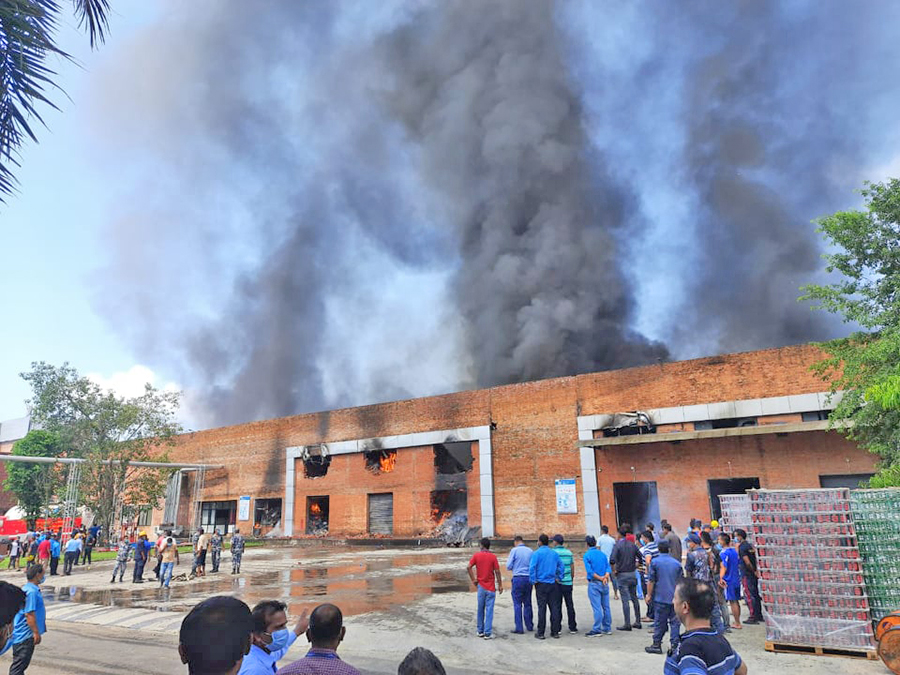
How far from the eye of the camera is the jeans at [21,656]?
197 inches

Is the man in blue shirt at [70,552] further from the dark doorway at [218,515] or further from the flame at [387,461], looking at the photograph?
the dark doorway at [218,515]

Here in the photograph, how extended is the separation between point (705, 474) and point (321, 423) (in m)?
21.1

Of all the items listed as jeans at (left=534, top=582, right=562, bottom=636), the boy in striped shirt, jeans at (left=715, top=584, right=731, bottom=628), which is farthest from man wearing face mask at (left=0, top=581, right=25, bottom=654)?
jeans at (left=715, top=584, right=731, bottom=628)

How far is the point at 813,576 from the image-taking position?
7.18m

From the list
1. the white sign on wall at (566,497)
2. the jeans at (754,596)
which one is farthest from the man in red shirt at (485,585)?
the white sign on wall at (566,497)

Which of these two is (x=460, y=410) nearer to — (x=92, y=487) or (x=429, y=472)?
(x=429, y=472)

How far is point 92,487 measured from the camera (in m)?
31.4

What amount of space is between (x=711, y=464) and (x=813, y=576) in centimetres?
1521

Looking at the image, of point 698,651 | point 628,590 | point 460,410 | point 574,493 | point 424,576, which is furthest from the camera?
point 460,410

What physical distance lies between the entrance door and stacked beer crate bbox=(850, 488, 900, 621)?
25.0 meters

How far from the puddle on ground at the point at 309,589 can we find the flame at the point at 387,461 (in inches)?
428

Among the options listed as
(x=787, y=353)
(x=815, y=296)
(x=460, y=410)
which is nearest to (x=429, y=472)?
(x=460, y=410)

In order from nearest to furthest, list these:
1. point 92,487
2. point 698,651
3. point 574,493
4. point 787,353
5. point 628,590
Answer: point 698,651
point 628,590
point 787,353
point 574,493
point 92,487

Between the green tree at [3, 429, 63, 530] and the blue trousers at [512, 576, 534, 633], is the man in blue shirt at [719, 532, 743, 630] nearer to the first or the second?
the blue trousers at [512, 576, 534, 633]
